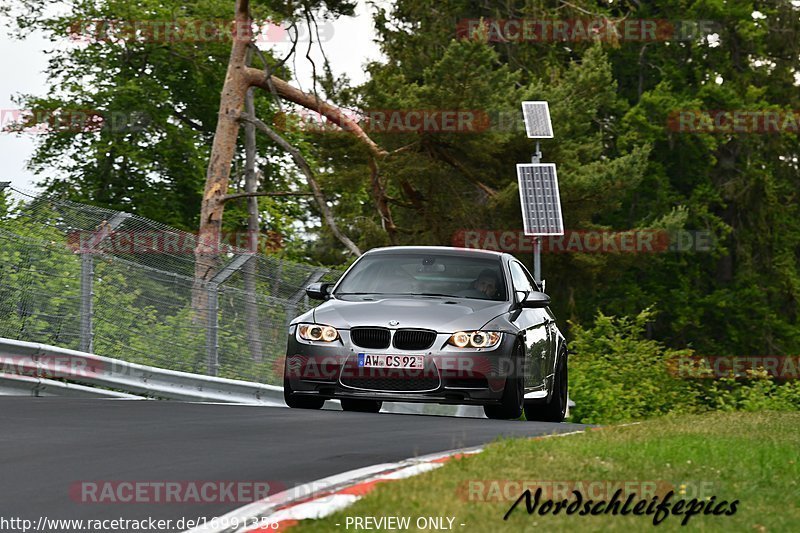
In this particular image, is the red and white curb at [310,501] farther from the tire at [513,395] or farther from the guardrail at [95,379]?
the guardrail at [95,379]

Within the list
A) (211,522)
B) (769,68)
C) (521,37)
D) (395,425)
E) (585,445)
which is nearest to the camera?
(211,522)

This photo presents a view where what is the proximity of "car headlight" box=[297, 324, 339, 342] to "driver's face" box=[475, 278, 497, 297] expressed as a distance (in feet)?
5.93

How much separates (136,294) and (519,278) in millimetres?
4844

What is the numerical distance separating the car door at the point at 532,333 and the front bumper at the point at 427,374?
1.99 ft

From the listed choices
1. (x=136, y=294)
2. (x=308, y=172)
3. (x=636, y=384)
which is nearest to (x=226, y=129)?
(x=308, y=172)

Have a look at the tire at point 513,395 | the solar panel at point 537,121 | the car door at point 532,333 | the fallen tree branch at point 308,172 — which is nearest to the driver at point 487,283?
the car door at point 532,333

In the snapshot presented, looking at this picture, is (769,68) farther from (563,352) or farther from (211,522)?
(211,522)

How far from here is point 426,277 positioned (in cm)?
1538

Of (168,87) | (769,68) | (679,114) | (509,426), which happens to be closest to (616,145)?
(679,114)

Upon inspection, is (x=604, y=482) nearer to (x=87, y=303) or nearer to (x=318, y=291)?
(x=318, y=291)

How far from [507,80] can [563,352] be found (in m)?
23.2

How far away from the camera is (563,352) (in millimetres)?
16906

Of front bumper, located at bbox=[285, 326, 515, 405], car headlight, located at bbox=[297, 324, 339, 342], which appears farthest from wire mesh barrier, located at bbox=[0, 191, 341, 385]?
front bumper, located at bbox=[285, 326, 515, 405]

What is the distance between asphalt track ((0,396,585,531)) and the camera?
8.05m
